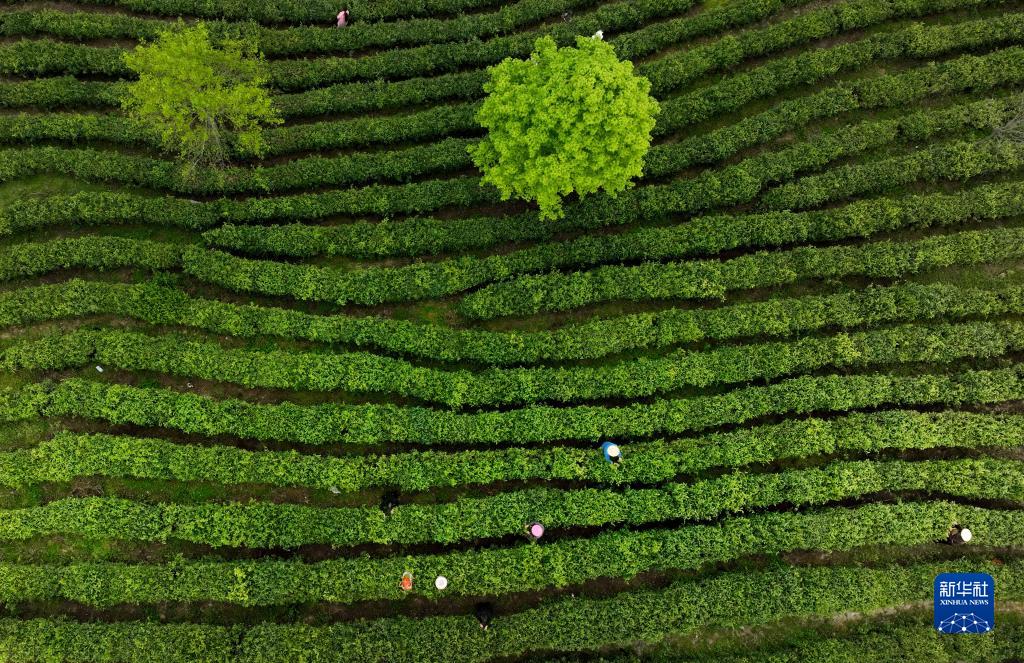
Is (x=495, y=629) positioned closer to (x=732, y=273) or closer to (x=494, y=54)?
(x=732, y=273)

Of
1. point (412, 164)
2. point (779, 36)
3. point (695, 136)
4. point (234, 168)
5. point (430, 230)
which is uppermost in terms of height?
point (779, 36)

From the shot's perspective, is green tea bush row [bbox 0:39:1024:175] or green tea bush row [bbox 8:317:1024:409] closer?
green tea bush row [bbox 8:317:1024:409]

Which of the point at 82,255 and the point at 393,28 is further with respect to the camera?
the point at 393,28

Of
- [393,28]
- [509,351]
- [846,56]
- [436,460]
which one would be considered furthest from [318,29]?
[846,56]

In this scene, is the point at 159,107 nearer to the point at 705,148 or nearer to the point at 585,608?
the point at 705,148

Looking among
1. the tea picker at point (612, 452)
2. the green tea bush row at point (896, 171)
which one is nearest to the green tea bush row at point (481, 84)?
the green tea bush row at point (896, 171)

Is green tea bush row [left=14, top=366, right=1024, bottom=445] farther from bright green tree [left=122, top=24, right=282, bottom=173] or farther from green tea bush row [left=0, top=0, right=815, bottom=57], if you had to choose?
green tea bush row [left=0, top=0, right=815, bottom=57]

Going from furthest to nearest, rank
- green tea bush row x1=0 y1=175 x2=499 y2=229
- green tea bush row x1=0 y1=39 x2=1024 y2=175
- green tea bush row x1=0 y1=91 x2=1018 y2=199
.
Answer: green tea bush row x1=0 y1=39 x2=1024 y2=175, green tea bush row x1=0 y1=91 x2=1018 y2=199, green tea bush row x1=0 y1=175 x2=499 y2=229

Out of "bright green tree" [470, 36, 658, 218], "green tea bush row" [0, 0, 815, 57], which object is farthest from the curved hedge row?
"green tea bush row" [0, 0, 815, 57]
